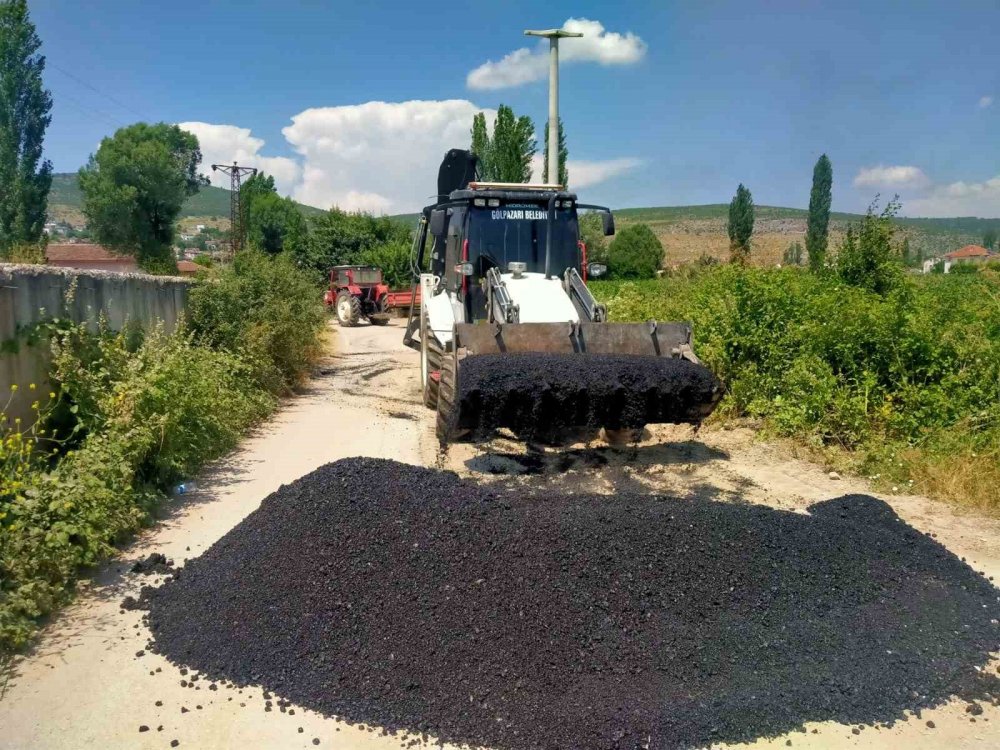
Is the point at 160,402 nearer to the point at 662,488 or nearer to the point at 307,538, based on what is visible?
the point at 307,538

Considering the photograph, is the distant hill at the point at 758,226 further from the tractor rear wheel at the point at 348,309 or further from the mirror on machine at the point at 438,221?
the mirror on machine at the point at 438,221

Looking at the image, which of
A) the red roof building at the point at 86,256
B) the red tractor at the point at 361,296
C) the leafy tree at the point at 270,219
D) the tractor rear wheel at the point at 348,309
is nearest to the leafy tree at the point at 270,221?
the leafy tree at the point at 270,219

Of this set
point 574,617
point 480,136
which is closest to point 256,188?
point 480,136

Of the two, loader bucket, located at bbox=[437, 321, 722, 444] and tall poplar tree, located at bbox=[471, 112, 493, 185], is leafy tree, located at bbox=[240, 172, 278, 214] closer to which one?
tall poplar tree, located at bbox=[471, 112, 493, 185]

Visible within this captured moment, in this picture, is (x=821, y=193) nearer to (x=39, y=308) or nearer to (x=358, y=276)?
(x=358, y=276)

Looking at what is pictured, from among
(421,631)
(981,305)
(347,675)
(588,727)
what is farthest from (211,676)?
(981,305)

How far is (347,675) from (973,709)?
300cm

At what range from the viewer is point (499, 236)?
29.5 ft

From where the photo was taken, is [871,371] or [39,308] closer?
[39,308]

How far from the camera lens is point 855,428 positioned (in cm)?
791

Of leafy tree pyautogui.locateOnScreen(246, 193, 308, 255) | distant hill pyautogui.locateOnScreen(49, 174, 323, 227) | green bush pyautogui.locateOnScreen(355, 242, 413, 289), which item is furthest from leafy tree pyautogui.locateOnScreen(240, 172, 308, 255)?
distant hill pyautogui.locateOnScreen(49, 174, 323, 227)

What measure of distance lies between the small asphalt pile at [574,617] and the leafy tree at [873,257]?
6489 mm

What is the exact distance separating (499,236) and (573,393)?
310 cm

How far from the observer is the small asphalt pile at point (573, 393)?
6.46 m
